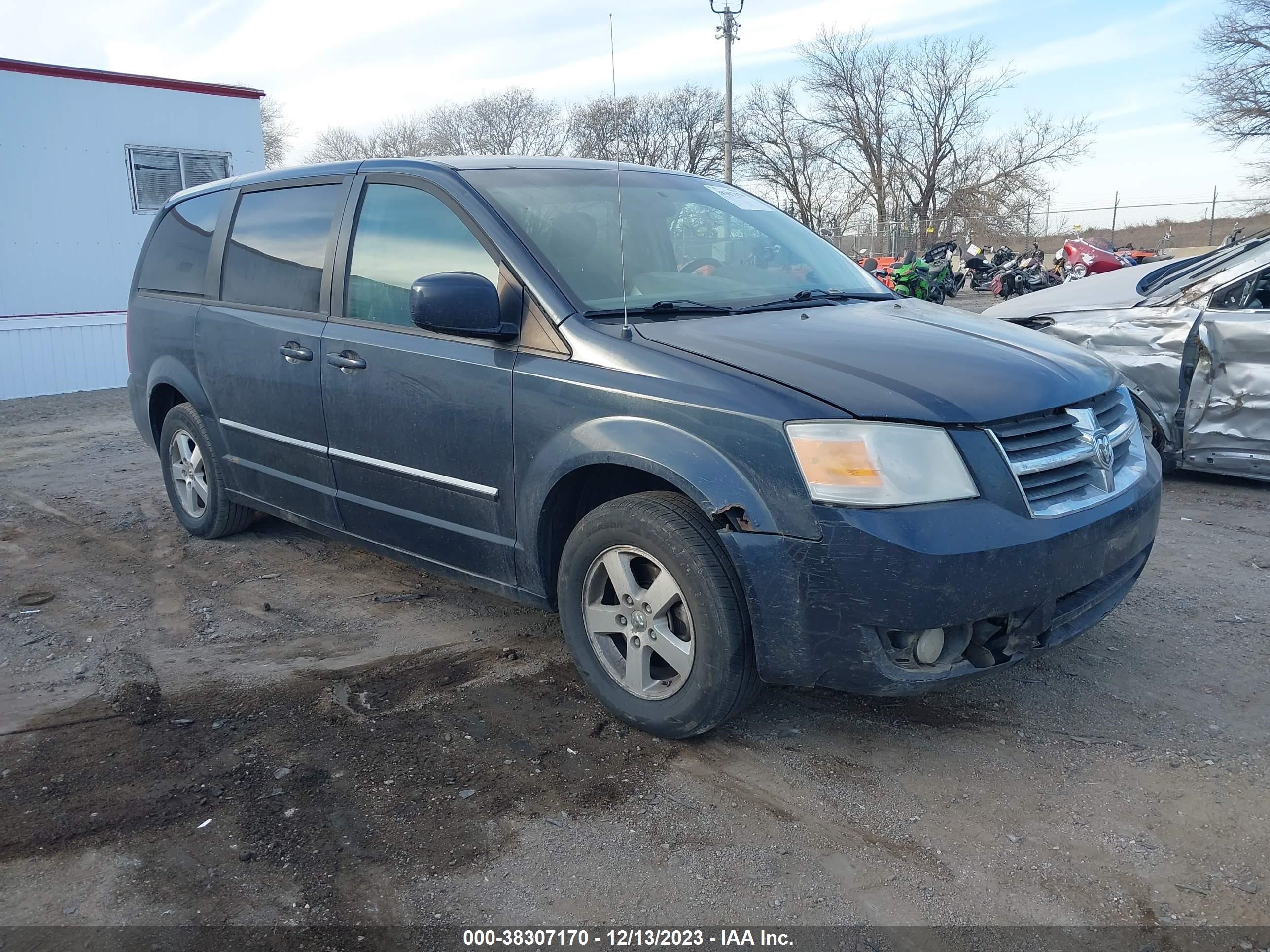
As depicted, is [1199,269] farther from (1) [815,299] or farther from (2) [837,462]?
(2) [837,462]

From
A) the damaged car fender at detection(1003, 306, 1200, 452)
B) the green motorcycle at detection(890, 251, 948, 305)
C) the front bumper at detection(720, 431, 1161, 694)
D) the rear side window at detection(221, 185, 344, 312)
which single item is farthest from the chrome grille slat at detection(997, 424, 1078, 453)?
the green motorcycle at detection(890, 251, 948, 305)

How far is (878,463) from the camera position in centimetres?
262

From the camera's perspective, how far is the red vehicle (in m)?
20.8

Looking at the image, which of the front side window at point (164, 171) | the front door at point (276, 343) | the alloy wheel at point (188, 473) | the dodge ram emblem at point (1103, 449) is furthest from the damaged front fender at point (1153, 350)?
the front side window at point (164, 171)

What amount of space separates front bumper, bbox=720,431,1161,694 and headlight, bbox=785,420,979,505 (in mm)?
39

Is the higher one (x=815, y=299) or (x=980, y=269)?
(x=815, y=299)

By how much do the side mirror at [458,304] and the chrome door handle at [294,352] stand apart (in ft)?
3.14

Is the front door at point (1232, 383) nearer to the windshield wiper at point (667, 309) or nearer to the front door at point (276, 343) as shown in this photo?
the windshield wiper at point (667, 309)

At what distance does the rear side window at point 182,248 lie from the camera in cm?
495

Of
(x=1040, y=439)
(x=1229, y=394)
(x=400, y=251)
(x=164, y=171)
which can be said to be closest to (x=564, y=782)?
(x=1040, y=439)

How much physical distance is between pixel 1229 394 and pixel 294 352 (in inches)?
196

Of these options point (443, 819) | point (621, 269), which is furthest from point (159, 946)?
point (621, 269)

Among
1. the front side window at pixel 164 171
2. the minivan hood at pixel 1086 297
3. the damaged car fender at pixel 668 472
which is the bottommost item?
the damaged car fender at pixel 668 472

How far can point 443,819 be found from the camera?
2717 millimetres
